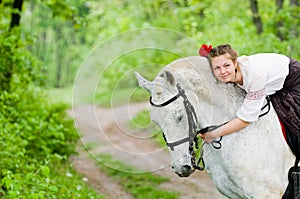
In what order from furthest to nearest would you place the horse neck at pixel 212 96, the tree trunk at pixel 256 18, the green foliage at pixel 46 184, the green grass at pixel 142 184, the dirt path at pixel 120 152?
the tree trunk at pixel 256 18 < the green grass at pixel 142 184 < the green foliage at pixel 46 184 < the dirt path at pixel 120 152 < the horse neck at pixel 212 96

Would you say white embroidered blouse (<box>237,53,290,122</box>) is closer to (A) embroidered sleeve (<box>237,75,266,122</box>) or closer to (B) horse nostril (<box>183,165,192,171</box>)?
(A) embroidered sleeve (<box>237,75,266,122</box>)

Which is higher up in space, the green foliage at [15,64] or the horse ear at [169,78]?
the horse ear at [169,78]

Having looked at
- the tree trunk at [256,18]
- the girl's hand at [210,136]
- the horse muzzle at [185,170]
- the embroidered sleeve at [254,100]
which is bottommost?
the horse muzzle at [185,170]

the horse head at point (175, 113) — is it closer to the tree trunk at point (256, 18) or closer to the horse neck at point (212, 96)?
the horse neck at point (212, 96)

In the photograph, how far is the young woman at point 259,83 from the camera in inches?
142

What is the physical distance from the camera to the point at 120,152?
4.40m

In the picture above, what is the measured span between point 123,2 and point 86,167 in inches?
692

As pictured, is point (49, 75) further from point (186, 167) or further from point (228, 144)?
point (186, 167)

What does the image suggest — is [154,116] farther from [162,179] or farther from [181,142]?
[162,179]

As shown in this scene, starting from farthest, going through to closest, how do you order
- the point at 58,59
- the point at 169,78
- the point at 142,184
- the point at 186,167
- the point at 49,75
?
the point at 58,59 → the point at 49,75 → the point at 142,184 → the point at 186,167 → the point at 169,78

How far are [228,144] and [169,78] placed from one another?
811 mm

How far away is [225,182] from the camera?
3865mm

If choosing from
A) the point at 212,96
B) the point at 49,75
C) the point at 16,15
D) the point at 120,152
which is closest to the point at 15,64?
the point at 16,15

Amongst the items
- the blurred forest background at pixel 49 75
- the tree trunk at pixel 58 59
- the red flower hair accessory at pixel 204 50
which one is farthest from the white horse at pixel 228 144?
the tree trunk at pixel 58 59
